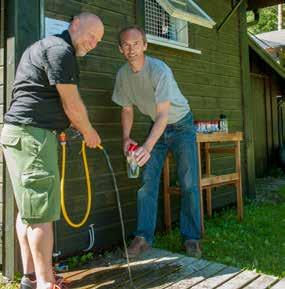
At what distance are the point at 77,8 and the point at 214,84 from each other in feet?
7.86

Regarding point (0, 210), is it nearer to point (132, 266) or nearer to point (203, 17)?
point (132, 266)

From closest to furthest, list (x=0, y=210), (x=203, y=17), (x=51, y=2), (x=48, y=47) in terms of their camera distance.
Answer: (x=48, y=47) < (x=0, y=210) < (x=51, y=2) < (x=203, y=17)

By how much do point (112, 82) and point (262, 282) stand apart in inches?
80.4

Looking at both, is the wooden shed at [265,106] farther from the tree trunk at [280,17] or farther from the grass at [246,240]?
the tree trunk at [280,17]

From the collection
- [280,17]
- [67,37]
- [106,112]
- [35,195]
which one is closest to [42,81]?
[67,37]

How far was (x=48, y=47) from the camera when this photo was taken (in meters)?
2.39

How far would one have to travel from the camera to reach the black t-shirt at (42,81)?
236 cm

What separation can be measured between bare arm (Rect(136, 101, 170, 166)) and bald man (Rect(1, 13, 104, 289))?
2.32 feet

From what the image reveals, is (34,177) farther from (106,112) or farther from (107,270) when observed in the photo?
(106,112)

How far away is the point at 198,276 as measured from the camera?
2.96 metres

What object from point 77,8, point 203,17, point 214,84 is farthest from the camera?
point 214,84

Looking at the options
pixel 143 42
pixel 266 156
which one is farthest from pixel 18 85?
pixel 266 156

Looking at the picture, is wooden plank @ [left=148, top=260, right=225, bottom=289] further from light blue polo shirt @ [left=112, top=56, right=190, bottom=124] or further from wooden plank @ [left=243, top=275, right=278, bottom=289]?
light blue polo shirt @ [left=112, top=56, right=190, bottom=124]

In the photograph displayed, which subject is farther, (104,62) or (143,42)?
Answer: (104,62)
